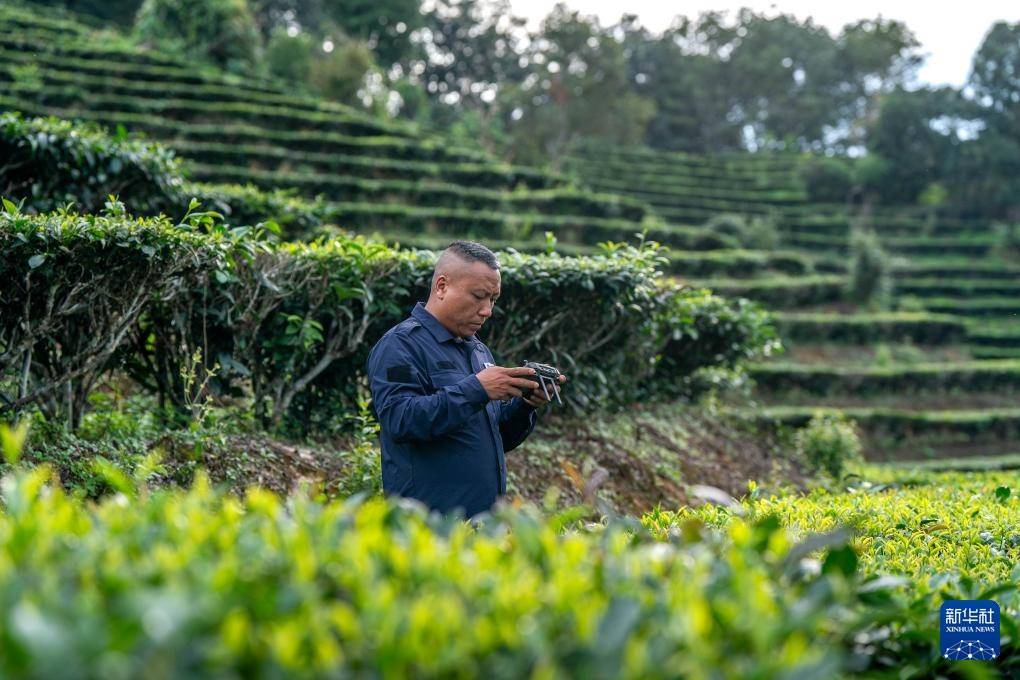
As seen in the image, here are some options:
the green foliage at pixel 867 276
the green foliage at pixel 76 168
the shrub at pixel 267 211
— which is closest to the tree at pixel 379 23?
the green foliage at pixel 867 276

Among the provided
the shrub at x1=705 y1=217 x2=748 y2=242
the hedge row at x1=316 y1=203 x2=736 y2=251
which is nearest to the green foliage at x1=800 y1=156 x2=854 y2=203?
the shrub at x1=705 y1=217 x2=748 y2=242

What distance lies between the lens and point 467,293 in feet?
11.0

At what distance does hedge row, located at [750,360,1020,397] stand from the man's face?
1031 centimetres

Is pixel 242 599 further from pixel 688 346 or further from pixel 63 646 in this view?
pixel 688 346

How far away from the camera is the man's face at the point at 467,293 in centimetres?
334

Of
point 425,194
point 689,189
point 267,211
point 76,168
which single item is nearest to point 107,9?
point 689,189

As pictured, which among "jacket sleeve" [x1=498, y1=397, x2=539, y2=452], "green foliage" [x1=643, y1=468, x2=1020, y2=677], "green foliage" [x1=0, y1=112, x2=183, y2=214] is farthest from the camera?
"green foliage" [x1=0, y1=112, x2=183, y2=214]

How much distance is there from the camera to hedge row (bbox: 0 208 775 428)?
464 centimetres

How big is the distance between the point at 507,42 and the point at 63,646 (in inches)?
1661

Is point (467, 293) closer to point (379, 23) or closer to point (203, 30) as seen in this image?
point (203, 30)

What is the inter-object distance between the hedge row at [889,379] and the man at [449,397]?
10297 millimetres

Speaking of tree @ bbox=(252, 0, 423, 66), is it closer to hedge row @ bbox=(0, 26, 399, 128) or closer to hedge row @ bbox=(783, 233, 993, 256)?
hedge row @ bbox=(0, 26, 399, 128)

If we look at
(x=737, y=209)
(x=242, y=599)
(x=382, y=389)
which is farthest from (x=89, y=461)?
(x=737, y=209)

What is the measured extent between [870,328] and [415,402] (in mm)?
15221
